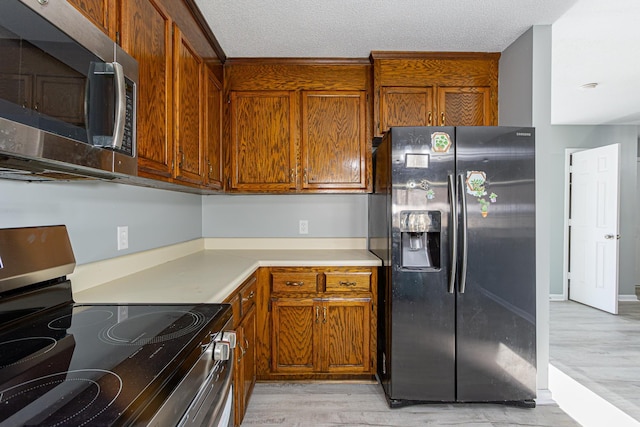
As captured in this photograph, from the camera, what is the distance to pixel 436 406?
212 cm

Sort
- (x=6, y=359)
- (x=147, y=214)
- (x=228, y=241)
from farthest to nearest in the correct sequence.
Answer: (x=228, y=241) < (x=147, y=214) < (x=6, y=359)

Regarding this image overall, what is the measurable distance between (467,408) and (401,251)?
1.04 metres

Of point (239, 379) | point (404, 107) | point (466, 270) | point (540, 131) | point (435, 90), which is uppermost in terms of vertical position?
point (435, 90)

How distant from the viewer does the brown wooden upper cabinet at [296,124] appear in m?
2.60

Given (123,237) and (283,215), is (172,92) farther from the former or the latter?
(283,215)

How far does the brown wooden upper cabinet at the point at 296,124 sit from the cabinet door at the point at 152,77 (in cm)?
97

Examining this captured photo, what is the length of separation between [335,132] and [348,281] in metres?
1.11

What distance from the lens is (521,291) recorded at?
2041 mm

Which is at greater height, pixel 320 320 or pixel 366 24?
pixel 366 24

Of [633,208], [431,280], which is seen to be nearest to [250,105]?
[431,280]

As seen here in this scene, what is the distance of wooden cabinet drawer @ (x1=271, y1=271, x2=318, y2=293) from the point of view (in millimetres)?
2330

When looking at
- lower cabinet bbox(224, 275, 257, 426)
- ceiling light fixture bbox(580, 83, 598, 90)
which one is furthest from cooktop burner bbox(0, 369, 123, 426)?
ceiling light fixture bbox(580, 83, 598, 90)

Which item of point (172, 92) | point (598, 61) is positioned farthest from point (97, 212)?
point (598, 61)

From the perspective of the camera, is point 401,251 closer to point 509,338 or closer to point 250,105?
point 509,338
